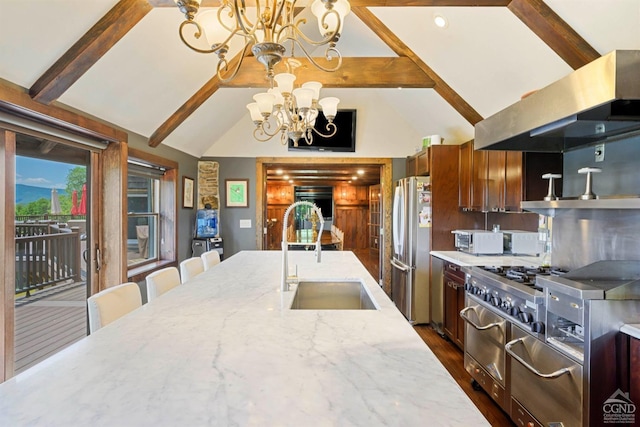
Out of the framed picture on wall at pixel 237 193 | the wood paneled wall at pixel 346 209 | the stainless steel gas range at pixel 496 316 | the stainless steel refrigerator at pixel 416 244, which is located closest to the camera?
the stainless steel gas range at pixel 496 316

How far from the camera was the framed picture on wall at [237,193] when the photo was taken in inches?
198

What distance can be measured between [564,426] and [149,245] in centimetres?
426

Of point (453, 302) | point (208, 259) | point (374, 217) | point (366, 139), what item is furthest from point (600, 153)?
point (374, 217)

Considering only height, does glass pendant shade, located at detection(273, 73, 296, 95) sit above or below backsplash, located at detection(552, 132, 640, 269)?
above

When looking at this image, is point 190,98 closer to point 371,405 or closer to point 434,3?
point 434,3

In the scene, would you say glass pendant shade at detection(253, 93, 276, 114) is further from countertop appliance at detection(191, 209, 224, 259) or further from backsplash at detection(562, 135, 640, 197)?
countertop appliance at detection(191, 209, 224, 259)

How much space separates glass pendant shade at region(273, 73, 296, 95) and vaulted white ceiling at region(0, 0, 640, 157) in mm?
764

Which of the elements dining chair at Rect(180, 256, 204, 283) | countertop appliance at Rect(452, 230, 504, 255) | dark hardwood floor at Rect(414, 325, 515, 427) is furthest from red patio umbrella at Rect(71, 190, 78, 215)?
countertop appliance at Rect(452, 230, 504, 255)

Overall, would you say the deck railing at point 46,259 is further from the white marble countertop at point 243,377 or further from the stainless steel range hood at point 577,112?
the stainless steel range hood at point 577,112

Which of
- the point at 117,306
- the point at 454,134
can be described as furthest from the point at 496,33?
the point at 117,306

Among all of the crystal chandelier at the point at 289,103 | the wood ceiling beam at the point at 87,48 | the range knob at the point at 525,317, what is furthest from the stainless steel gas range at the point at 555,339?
the wood ceiling beam at the point at 87,48

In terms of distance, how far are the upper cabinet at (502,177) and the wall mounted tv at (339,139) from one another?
1764 mm

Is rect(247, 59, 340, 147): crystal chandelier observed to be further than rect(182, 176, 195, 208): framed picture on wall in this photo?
No

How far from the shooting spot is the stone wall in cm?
492
